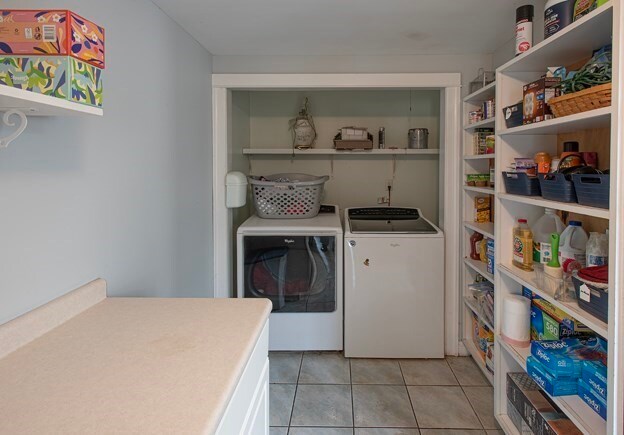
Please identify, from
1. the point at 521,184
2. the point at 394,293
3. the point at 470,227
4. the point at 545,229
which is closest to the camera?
the point at 521,184

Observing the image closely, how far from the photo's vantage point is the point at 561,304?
5.02ft

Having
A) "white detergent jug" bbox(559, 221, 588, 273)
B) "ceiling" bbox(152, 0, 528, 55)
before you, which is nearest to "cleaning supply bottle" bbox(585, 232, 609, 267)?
"white detergent jug" bbox(559, 221, 588, 273)

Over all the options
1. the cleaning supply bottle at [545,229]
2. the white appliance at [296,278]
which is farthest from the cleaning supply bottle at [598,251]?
the white appliance at [296,278]

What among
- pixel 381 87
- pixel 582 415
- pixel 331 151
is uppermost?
pixel 381 87

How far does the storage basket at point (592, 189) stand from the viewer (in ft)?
4.29

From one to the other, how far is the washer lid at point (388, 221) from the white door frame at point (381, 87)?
0.19 m

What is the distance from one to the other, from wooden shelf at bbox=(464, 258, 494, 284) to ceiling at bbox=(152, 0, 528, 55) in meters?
1.35

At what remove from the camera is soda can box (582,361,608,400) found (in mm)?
1386

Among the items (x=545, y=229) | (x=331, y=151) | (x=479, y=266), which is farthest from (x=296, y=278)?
(x=545, y=229)

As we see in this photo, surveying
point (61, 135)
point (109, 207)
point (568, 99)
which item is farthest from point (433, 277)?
point (61, 135)

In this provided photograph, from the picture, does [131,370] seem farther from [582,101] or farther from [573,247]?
[573,247]

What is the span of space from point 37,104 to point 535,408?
79.6 inches

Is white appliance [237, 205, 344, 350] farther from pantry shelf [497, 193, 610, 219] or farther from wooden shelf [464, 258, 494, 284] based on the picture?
pantry shelf [497, 193, 610, 219]

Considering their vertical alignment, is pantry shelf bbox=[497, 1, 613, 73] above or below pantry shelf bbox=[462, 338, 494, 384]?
above
